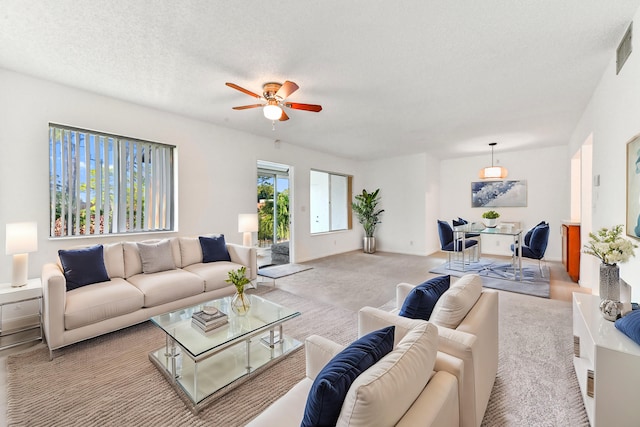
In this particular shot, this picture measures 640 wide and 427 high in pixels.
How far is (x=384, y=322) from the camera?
1424 millimetres

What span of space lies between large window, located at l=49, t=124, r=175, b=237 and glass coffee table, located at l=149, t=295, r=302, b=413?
6.86 feet

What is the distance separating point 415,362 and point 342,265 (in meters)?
4.83

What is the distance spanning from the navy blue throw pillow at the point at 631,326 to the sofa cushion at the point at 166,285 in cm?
341

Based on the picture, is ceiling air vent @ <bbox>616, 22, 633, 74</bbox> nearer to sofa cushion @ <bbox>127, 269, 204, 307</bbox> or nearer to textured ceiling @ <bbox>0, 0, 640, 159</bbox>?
textured ceiling @ <bbox>0, 0, 640, 159</bbox>

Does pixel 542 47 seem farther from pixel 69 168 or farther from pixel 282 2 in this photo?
pixel 69 168

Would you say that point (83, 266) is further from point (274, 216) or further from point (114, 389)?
point (274, 216)

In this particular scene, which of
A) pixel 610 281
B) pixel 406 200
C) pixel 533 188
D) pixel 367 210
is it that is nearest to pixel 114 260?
pixel 610 281

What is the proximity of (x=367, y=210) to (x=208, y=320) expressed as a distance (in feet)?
19.5

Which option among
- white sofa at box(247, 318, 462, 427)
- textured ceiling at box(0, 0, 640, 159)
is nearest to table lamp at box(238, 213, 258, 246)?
textured ceiling at box(0, 0, 640, 159)

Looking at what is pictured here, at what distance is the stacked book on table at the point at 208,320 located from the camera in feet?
6.55

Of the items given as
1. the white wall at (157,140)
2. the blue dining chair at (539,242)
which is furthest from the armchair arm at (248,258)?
the blue dining chair at (539,242)

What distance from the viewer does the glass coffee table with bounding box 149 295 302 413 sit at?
5.78ft

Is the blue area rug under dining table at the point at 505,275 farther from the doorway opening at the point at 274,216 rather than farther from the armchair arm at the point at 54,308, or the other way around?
the armchair arm at the point at 54,308

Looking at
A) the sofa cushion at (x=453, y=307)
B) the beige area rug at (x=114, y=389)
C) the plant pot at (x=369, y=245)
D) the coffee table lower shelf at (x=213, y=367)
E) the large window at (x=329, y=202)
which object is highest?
the large window at (x=329, y=202)
